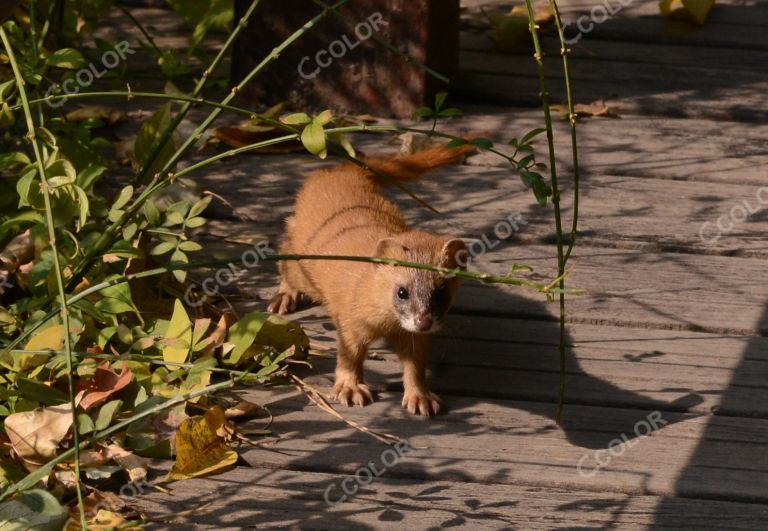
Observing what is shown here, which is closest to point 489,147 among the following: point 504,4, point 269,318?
point 269,318

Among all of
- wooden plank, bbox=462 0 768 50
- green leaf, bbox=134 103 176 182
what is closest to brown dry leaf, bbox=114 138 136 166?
green leaf, bbox=134 103 176 182

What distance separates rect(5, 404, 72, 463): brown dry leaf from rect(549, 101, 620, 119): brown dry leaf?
8.50 feet

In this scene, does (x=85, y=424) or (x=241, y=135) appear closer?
(x=85, y=424)

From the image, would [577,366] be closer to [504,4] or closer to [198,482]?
[198,482]

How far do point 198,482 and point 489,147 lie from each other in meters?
0.97

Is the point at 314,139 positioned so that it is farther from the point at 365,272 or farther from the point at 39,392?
the point at 365,272

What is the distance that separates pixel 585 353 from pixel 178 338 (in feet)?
3.64

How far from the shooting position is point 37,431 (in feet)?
8.66

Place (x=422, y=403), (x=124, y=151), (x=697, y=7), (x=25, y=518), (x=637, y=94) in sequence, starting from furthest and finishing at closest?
(x=697, y=7) → (x=637, y=94) → (x=124, y=151) → (x=422, y=403) → (x=25, y=518)

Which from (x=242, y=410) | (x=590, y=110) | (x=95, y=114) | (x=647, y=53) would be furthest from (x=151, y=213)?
(x=647, y=53)

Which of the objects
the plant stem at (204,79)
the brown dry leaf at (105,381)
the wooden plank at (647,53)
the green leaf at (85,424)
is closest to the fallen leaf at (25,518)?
the green leaf at (85,424)

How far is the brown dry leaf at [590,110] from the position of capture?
4.68m

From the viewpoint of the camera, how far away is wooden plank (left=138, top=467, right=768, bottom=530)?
2570mm

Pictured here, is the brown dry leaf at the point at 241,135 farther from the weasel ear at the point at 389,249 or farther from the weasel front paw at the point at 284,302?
the weasel ear at the point at 389,249
